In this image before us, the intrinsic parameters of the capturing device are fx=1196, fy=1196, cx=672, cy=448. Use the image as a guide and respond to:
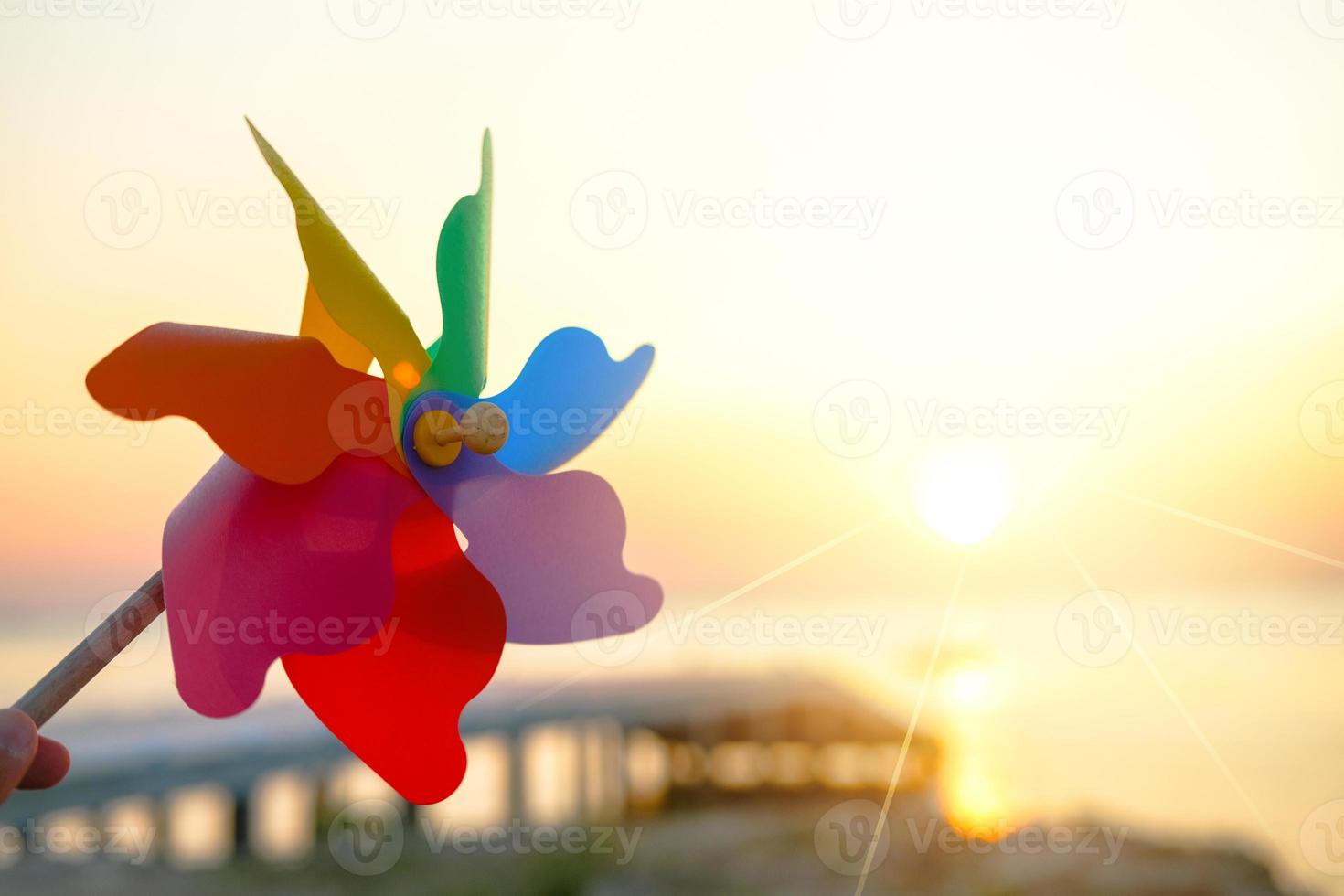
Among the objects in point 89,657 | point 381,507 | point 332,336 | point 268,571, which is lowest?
point 89,657

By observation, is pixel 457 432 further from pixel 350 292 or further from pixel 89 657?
pixel 89 657

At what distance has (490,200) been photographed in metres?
1.53

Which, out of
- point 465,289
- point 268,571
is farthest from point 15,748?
point 465,289

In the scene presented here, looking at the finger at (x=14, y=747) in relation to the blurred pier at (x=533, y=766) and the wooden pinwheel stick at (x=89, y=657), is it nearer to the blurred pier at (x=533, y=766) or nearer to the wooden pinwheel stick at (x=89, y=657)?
the wooden pinwheel stick at (x=89, y=657)

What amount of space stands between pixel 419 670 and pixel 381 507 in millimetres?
204

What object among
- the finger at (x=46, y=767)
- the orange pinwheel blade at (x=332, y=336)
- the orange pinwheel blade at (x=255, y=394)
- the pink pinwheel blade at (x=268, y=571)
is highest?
the orange pinwheel blade at (x=332, y=336)

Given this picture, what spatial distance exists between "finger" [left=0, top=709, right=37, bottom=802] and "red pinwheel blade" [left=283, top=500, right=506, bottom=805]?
0.32 metres

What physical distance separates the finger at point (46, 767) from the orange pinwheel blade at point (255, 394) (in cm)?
33

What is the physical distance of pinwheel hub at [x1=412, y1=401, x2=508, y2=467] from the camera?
4.37 feet

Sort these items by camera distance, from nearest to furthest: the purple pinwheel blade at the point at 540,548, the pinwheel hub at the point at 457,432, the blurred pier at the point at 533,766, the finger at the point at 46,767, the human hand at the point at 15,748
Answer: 1. the human hand at the point at 15,748
2. the finger at the point at 46,767
3. the pinwheel hub at the point at 457,432
4. the purple pinwheel blade at the point at 540,548
5. the blurred pier at the point at 533,766

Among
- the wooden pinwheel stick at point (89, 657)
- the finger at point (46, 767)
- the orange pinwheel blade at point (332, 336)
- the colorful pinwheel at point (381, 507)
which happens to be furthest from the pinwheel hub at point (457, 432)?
the finger at point (46, 767)

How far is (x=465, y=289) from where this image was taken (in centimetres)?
150

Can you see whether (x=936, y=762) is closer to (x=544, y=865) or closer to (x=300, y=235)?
(x=544, y=865)

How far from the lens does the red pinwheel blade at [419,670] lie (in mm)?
1403
